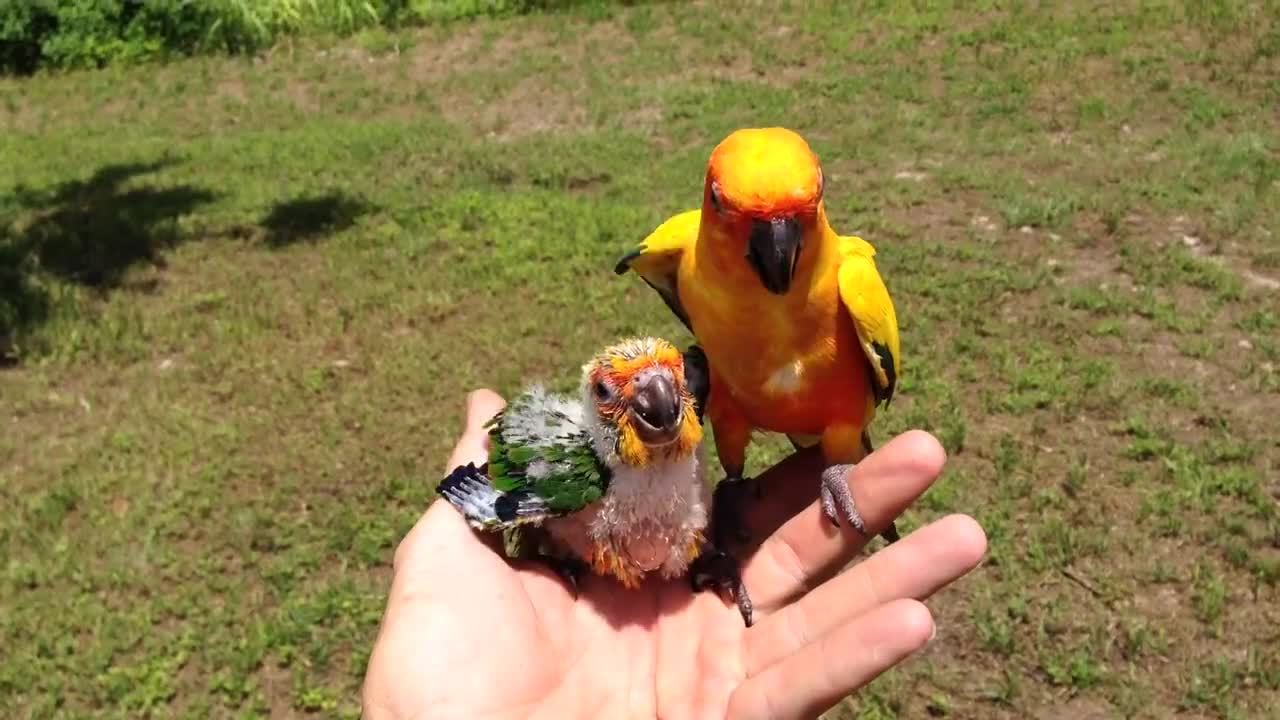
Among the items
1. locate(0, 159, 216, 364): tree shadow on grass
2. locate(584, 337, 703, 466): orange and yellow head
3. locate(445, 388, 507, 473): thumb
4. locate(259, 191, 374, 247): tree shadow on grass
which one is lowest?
locate(0, 159, 216, 364): tree shadow on grass

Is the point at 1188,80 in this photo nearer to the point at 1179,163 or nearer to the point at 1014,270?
the point at 1179,163

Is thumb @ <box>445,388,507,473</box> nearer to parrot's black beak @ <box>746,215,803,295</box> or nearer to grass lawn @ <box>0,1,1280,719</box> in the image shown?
parrot's black beak @ <box>746,215,803,295</box>

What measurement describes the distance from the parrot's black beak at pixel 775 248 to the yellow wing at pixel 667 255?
1.42 feet

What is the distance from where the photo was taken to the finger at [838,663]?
2471 millimetres

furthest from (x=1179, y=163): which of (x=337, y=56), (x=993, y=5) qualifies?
(x=337, y=56)

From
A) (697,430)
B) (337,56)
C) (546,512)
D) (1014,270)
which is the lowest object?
(337,56)

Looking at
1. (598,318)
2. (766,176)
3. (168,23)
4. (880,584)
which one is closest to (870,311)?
(766,176)

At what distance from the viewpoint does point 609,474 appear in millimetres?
2967

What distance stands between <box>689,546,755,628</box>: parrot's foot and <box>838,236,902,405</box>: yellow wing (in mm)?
714

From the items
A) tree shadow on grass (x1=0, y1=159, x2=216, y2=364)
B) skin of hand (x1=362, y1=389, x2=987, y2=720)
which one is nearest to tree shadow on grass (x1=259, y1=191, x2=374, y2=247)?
tree shadow on grass (x1=0, y1=159, x2=216, y2=364)

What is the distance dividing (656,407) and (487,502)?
2.02 ft

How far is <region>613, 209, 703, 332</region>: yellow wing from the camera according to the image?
3311 mm

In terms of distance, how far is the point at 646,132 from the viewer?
10.3m

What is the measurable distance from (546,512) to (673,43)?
10.4 metres
